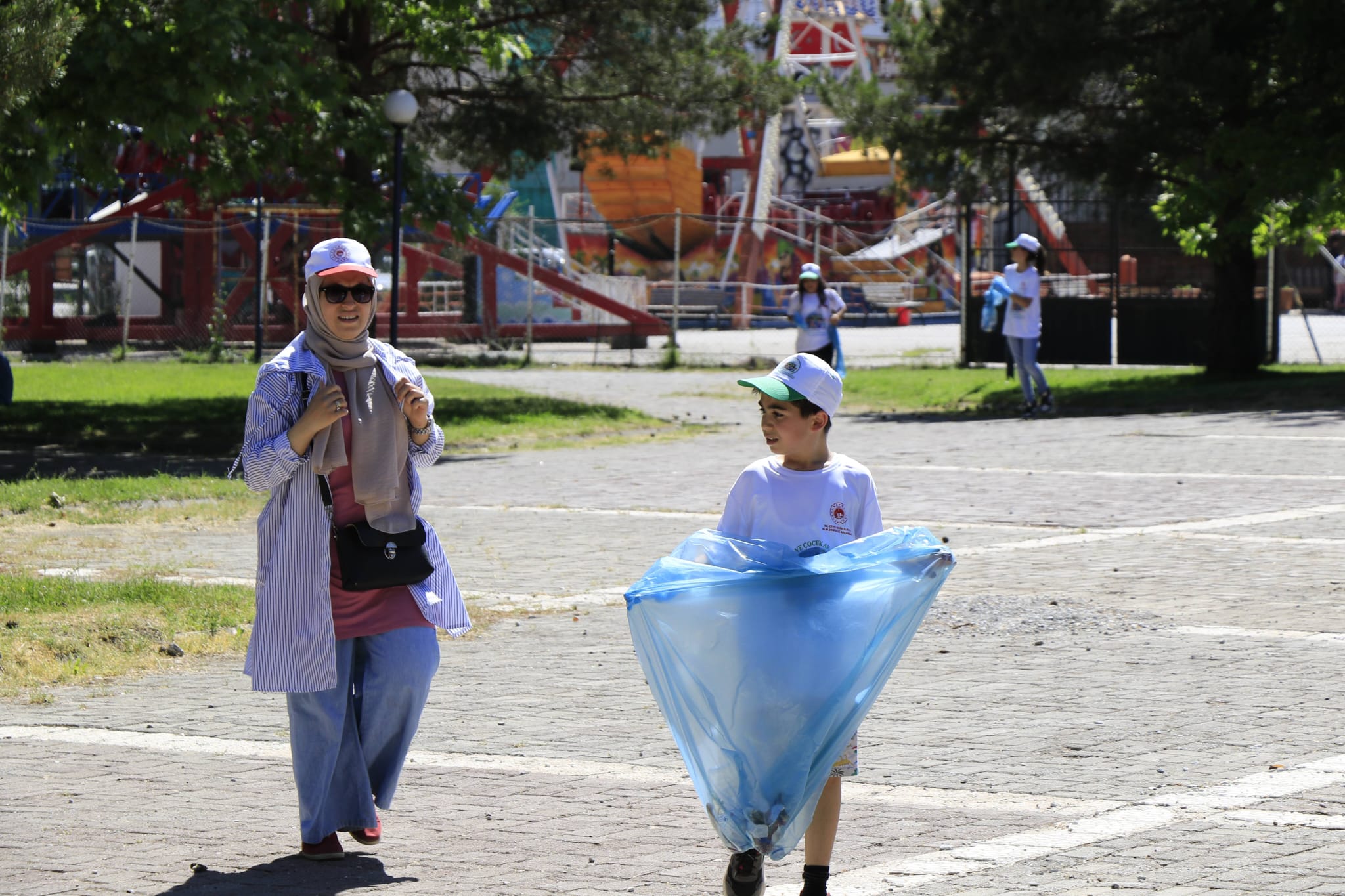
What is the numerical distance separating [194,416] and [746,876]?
49.9 ft

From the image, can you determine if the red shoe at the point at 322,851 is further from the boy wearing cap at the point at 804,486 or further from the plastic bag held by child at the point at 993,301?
the plastic bag held by child at the point at 993,301

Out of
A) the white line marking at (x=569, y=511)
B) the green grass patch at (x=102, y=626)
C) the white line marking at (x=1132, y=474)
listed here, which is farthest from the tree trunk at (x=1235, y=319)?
the green grass patch at (x=102, y=626)

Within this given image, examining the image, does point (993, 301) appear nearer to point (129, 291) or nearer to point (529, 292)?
point (529, 292)

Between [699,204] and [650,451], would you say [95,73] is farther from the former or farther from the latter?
[699,204]

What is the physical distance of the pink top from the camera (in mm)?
4926

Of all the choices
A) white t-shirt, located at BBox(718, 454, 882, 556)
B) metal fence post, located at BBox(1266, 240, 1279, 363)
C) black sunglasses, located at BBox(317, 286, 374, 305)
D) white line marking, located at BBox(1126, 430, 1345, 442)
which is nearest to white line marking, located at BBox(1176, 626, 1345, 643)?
white t-shirt, located at BBox(718, 454, 882, 556)

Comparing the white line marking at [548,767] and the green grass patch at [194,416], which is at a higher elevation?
the green grass patch at [194,416]

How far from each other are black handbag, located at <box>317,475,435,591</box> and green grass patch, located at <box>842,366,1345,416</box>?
624 inches

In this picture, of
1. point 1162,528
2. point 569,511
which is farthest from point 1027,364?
point 569,511

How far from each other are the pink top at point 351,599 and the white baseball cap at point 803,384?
117 cm

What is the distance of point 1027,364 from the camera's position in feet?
63.7

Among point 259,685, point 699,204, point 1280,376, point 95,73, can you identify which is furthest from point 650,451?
point 699,204

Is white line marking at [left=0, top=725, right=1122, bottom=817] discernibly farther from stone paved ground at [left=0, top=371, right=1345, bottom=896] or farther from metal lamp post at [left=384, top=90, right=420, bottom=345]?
metal lamp post at [left=384, top=90, right=420, bottom=345]

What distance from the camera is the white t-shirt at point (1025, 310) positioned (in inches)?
755
